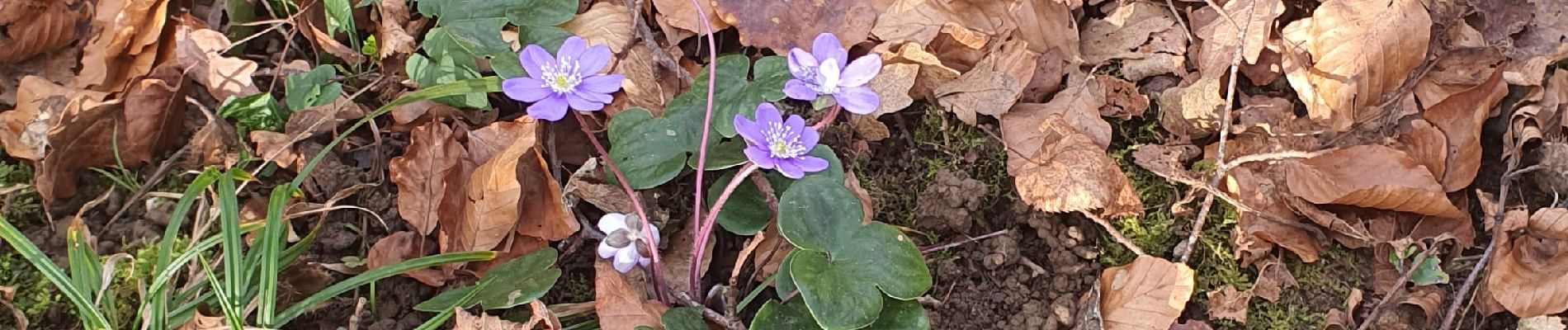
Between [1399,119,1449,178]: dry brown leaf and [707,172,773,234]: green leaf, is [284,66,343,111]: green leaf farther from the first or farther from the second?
[1399,119,1449,178]: dry brown leaf

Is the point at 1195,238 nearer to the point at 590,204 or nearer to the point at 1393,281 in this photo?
the point at 1393,281

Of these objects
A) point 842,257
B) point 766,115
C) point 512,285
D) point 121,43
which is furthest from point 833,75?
point 121,43

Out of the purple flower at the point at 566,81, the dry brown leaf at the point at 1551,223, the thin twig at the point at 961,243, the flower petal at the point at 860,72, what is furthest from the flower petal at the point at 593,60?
the dry brown leaf at the point at 1551,223

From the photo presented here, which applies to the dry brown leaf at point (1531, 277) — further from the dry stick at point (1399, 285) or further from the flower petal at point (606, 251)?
the flower petal at point (606, 251)

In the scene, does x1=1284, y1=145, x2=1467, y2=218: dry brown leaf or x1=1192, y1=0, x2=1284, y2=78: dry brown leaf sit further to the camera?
x1=1192, y1=0, x2=1284, y2=78: dry brown leaf

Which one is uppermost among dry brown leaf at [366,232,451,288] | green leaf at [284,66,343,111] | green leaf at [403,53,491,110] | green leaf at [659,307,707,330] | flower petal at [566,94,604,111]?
flower petal at [566,94,604,111]

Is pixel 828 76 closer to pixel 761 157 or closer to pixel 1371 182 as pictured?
pixel 761 157

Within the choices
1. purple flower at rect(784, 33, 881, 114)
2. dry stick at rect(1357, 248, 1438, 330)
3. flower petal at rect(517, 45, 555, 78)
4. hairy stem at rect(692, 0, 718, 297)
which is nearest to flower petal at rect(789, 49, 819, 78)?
purple flower at rect(784, 33, 881, 114)
